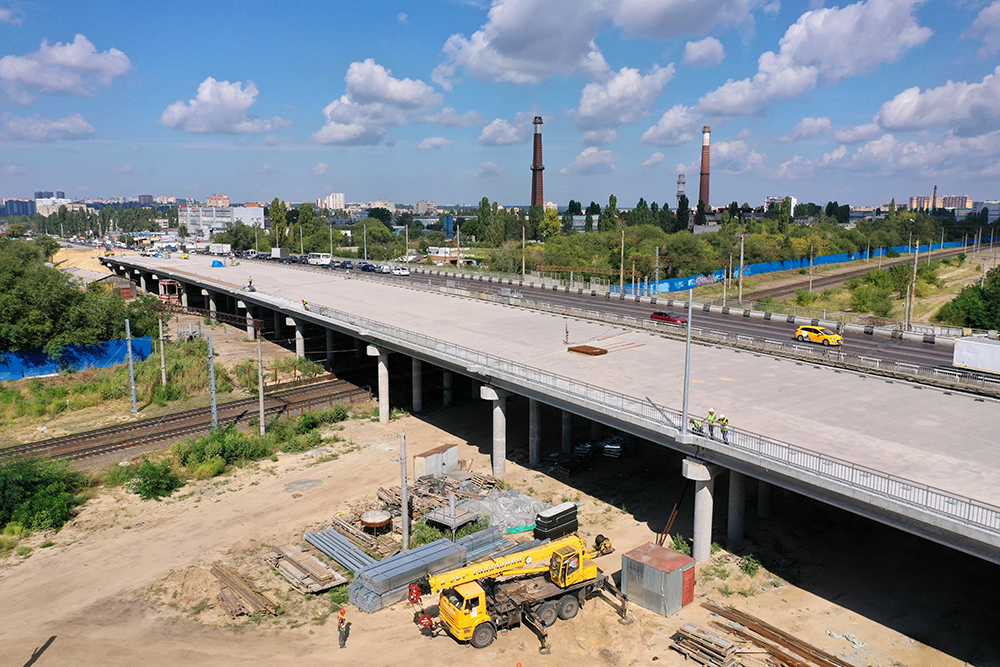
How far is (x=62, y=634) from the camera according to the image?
20.6 metres

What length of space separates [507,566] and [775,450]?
30.2 ft

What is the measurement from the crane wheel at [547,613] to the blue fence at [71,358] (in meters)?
47.9

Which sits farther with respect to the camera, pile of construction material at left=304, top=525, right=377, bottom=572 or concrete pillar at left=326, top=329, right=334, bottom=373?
concrete pillar at left=326, top=329, right=334, bottom=373

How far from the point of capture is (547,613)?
2008 cm

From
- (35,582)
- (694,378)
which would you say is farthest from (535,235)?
(35,582)

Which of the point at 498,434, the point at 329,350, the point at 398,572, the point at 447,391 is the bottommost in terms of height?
the point at 398,572

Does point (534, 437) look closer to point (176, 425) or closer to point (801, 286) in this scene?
point (176, 425)

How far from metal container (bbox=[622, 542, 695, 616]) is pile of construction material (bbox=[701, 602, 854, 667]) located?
1.10m

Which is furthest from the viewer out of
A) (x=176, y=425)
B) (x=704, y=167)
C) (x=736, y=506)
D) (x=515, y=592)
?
(x=704, y=167)

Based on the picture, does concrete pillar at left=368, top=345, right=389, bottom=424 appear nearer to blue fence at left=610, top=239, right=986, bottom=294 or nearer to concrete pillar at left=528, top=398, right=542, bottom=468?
concrete pillar at left=528, top=398, right=542, bottom=468

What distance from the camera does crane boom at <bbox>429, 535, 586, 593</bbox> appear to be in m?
19.6

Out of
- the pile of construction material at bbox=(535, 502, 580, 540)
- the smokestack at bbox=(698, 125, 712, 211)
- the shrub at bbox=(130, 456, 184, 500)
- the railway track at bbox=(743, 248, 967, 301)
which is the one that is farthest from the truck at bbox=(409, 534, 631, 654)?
the smokestack at bbox=(698, 125, 712, 211)

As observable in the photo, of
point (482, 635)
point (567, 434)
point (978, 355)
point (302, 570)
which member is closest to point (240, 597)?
point (302, 570)

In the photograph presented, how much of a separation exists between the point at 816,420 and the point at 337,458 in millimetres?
23436
